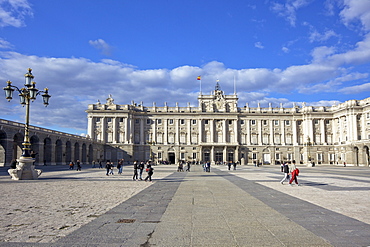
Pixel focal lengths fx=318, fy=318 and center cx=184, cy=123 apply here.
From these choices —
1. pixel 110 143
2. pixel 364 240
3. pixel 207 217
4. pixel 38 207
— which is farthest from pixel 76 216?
pixel 110 143

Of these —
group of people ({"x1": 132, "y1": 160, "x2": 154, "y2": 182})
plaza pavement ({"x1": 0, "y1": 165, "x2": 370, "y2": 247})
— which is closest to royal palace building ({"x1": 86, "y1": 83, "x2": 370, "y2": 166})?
group of people ({"x1": 132, "y1": 160, "x2": 154, "y2": 182})

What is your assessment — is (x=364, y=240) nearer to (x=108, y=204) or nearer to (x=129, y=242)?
(x=129, y=242)

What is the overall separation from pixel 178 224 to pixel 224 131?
74842mm

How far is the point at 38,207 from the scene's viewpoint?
10.9 metres

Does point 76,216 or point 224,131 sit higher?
point 224,131

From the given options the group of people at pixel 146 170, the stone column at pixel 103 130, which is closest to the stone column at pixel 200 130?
the stone column at pixel 103 130

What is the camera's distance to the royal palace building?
3177 inches

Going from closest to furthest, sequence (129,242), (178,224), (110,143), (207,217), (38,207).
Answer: (129,242) < (178,224) < (207,217) < (38,207) < (110,143)

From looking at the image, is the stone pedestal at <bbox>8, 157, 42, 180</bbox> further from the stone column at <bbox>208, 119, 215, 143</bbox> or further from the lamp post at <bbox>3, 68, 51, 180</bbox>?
the stone column at <bbox>208, 119, 215, 143</bbox>

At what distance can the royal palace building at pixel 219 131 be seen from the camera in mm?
80688

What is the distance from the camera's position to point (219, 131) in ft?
274

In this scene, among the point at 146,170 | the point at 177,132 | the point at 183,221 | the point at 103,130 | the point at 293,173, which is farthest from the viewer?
the point at 177,132

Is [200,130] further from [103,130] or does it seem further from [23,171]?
[23,171]

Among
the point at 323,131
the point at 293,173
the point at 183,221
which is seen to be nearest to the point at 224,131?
the point at 323,131
